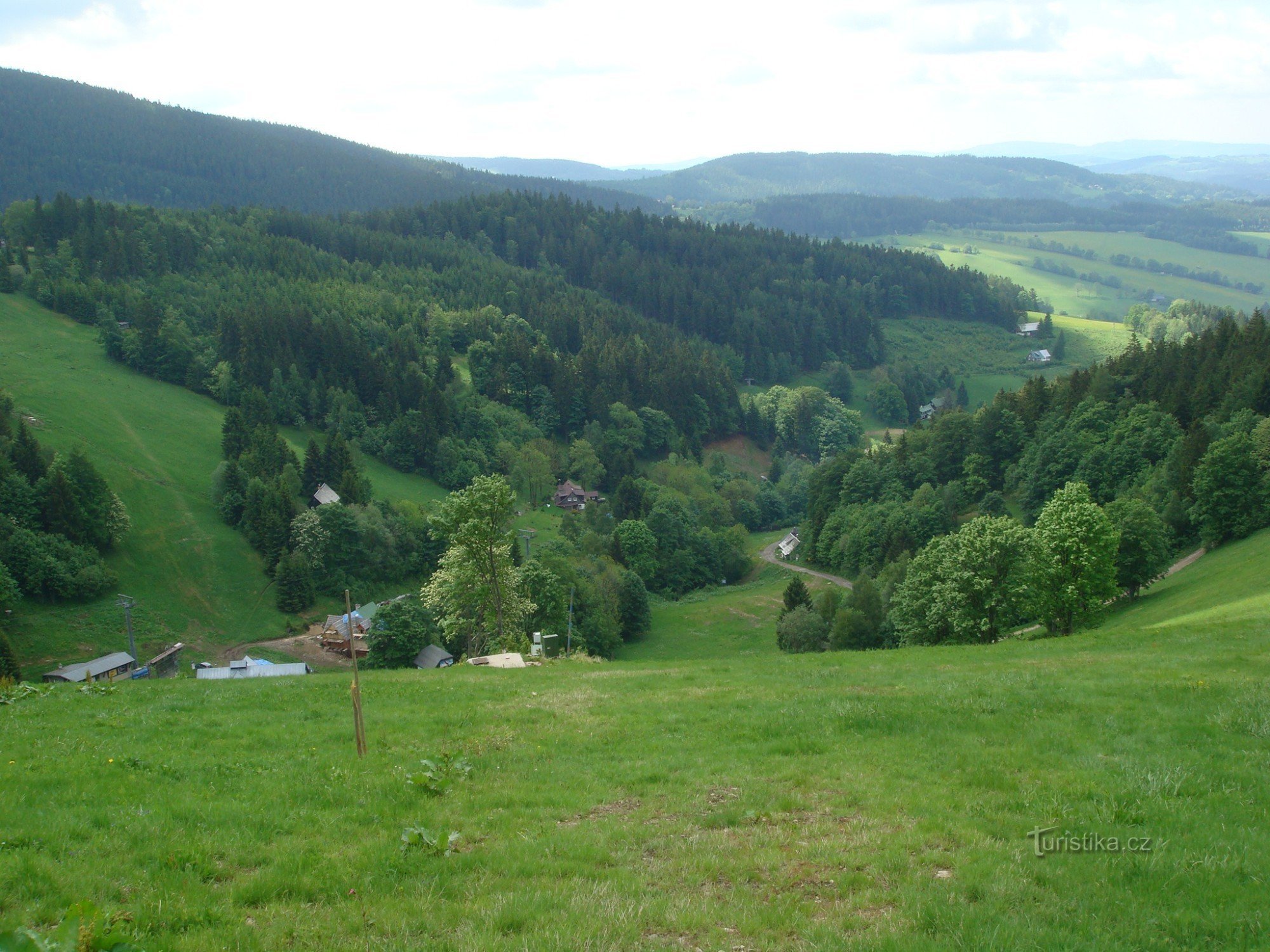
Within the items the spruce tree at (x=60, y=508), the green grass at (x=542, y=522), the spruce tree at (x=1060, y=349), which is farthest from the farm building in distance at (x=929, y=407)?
the spruce tree at (x=60, y=508)

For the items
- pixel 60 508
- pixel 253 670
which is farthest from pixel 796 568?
pixel 60 508

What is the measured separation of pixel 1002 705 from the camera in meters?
18.0

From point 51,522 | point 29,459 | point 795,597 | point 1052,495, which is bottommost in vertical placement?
point 795,597

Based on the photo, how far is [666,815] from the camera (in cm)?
1223

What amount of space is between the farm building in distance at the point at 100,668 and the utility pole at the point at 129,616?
45 centimetres

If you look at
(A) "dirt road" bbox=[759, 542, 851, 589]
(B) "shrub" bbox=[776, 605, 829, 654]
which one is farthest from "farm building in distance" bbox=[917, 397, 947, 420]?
(B) "shrub" bbox=[776, 605, 829, 654]

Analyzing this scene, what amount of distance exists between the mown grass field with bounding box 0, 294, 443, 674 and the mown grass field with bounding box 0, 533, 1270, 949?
47.1m

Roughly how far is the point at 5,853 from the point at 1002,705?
17.3 meters

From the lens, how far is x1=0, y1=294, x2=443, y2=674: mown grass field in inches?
2427

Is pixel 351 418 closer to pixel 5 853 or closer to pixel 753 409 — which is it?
pixel 753 409

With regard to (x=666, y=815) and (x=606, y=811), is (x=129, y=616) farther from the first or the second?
(x=666, y=815)

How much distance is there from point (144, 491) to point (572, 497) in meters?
51.0

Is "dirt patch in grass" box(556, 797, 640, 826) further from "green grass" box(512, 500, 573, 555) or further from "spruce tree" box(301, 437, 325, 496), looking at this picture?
"spruce tree" box(301, 437, 325, 496)

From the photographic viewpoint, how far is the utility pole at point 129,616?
190ft
